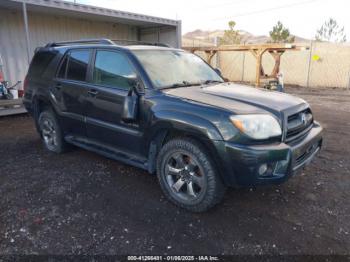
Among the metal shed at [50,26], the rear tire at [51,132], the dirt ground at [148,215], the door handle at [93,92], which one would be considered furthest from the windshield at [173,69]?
the metal shed at [50,26]

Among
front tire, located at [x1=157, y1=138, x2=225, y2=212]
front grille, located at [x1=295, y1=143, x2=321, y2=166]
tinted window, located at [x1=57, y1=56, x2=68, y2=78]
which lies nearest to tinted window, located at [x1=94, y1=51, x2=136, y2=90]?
tinted window, located at [x1=57, y1=56, x2=68, y2=78]

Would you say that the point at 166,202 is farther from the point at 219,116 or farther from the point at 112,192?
the point at 219,116

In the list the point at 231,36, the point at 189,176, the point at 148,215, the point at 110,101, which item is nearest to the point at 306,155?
the point at 189,176

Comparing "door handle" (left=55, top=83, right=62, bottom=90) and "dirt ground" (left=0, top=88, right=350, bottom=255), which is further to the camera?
"door handle" (left=55, top=83, right=62, bottom=90)

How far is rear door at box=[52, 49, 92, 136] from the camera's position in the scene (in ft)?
12.9

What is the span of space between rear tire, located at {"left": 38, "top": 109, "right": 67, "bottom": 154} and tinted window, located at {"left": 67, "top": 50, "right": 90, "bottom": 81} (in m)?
0.84

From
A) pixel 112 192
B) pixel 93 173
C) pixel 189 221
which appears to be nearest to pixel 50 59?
pixel 93 173

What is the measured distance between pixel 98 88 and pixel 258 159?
223 centimetres

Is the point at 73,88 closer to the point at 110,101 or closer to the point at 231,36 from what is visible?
the point at 110,101

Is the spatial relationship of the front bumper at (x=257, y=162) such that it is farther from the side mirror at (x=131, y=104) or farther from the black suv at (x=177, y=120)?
the side mirror at (x=131, y=104)

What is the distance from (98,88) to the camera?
12.0ft

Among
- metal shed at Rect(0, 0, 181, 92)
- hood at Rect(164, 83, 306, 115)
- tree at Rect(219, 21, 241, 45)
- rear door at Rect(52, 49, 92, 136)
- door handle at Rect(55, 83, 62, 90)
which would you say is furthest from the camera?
tree at Rect(219, 21, 241, 45)

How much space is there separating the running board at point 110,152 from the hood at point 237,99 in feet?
3.00

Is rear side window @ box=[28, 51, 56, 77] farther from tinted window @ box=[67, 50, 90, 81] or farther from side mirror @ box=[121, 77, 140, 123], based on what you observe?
side mirror @ box=[121, 77, 140, 123]
